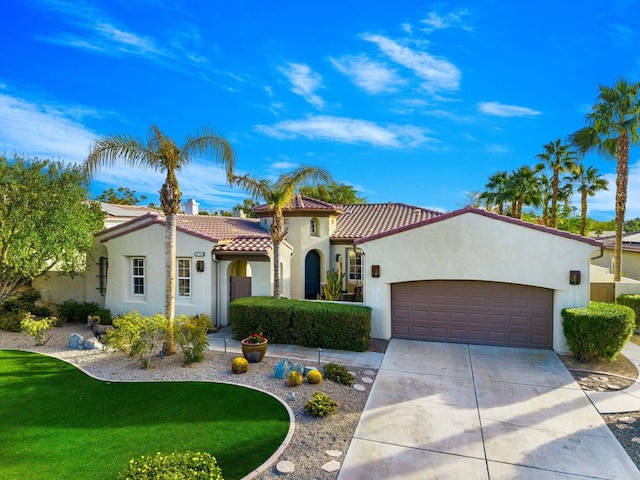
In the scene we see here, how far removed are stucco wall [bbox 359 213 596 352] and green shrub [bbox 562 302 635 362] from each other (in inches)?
27.8

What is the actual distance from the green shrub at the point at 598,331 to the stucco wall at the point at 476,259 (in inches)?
27.8

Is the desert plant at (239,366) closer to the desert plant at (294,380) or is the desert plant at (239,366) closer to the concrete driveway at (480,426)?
the desert plant at (294,380)

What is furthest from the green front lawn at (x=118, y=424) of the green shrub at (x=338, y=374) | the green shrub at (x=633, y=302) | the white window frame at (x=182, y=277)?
the green shrub at (x=633, y=302)

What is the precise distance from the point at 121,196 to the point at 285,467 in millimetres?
70535

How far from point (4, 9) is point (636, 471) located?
65.1 feet

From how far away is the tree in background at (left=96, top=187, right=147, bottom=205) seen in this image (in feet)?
203

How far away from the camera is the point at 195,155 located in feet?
38.8

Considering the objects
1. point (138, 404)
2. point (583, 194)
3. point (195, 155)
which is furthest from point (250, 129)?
point (583, 194)

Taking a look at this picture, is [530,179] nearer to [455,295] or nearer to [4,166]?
[455,295]

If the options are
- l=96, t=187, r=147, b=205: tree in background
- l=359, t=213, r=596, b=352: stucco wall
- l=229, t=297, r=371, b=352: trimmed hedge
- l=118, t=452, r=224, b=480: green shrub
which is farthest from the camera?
l=96, t=187, r=147, b=205: tree in background

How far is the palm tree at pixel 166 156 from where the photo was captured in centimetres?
1131

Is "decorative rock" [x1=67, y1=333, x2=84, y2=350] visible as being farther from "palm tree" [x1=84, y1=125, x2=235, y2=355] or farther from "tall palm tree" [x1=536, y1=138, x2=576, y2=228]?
"tall palm tree" [x1=536, y1=138, x2=576, y2=228]

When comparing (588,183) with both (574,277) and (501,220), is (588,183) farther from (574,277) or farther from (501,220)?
(501,220)

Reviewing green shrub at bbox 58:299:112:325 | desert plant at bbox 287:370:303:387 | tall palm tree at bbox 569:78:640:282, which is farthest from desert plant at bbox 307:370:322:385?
tall palm tree at bbox 569:78:640:282
